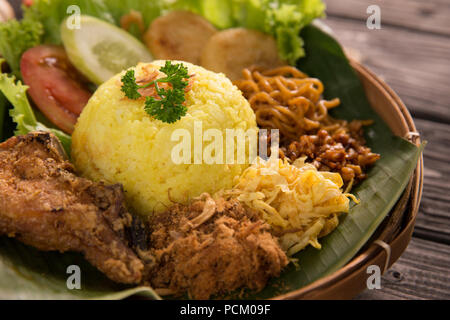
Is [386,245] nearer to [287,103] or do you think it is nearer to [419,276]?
[419,276]

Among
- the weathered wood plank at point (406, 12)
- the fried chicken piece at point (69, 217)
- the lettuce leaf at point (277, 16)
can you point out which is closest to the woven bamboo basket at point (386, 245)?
the fried chicken piece at point (69, 217)

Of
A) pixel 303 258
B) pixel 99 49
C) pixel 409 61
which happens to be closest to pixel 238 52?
pixel 99 49

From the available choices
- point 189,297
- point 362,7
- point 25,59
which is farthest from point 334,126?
point 362,7

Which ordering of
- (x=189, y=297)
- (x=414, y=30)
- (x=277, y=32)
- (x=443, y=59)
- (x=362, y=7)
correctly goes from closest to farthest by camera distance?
(x=189, y=297) → (x=277, y=32) → (x=443, y=59) → (x=414, y=30) → (x=362, y=7)

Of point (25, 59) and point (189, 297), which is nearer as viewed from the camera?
point (189, 297)

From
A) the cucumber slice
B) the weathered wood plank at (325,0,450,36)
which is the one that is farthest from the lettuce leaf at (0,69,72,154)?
the weathered wood plank at (325,0,450,36)

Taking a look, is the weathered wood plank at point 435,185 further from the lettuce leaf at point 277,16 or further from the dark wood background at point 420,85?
the lettuce leaf at point 277,16

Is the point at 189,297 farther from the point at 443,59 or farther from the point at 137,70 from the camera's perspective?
the point at 443,59

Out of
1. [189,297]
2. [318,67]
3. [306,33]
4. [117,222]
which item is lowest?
[189,297]
